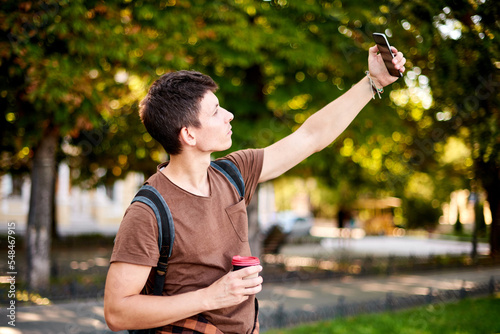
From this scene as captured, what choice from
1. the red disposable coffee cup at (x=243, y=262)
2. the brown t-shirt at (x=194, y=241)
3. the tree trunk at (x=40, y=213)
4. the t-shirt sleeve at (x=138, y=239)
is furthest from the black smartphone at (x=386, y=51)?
the tree trunk at (x=40, y=213)

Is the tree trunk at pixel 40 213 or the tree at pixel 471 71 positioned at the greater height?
the tree at pixel 471 71

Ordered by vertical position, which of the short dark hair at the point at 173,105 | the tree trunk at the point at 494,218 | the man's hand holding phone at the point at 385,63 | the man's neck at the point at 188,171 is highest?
the man's hand holding phone at the point at 385,63

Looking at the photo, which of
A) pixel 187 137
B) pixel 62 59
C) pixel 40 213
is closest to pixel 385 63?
pixel 187 137

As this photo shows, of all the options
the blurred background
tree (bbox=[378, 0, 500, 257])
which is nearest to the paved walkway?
the blurred background

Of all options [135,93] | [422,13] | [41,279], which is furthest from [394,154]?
[41,279]

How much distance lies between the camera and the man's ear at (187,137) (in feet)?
5.65

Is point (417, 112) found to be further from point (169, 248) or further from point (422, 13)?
point (169, 248)

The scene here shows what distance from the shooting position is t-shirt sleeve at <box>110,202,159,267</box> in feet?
4.88

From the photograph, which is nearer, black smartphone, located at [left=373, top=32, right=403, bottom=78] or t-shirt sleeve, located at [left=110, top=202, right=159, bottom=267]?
t-shirt sleeve, located at [left=110, top=202, right=159, bottom=267]

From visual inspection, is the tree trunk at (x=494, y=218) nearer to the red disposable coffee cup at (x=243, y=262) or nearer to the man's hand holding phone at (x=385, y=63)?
the man's hand holding phone at (x=385, y=63)

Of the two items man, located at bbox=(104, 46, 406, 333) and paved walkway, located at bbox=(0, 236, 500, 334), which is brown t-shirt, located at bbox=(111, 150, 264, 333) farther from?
paved walkway, located at bbox=(0, 236, 500, 334)

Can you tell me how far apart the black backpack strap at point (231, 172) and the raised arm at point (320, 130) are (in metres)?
0.18

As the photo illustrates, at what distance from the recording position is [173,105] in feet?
5.54

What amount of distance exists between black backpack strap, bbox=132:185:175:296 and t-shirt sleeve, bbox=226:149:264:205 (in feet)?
1.64
